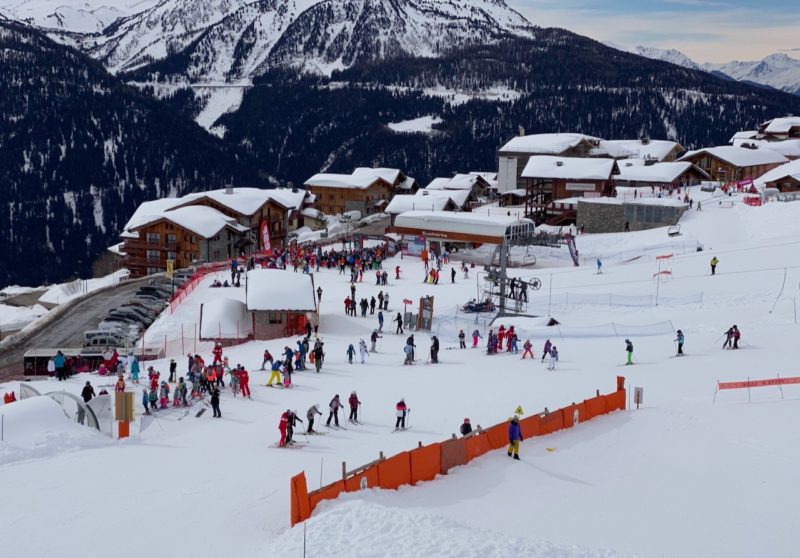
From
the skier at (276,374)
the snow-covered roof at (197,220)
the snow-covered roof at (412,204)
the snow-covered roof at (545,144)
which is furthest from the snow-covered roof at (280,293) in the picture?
the snow-covered roof at (545,144)

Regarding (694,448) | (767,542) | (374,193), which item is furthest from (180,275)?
(374,193)

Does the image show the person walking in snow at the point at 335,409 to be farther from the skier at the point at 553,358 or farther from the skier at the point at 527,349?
the skier at the point at 527,349

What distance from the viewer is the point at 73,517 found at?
13.9 m

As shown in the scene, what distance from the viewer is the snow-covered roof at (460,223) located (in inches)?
1992

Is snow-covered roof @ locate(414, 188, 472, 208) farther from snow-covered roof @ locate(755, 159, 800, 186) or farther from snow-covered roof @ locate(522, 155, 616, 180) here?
snow-covered roof @ locate(755, 159, 800, 186)

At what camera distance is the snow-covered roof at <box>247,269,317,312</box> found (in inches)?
1328

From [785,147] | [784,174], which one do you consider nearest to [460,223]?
[784,174]

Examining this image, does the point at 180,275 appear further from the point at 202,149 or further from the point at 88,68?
the point at 88,68

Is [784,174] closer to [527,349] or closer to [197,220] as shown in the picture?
[197,220]

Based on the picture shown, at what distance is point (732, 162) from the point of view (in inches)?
3073

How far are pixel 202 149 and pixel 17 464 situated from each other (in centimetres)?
15446

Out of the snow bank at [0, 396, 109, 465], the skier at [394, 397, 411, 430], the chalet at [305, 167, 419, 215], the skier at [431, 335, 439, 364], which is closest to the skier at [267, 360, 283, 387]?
the skier at [394, 397, 411, 430]

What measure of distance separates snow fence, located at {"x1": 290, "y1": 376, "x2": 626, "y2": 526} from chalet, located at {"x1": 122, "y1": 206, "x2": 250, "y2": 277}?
4642cm

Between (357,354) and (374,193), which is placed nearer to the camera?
(357,354)
